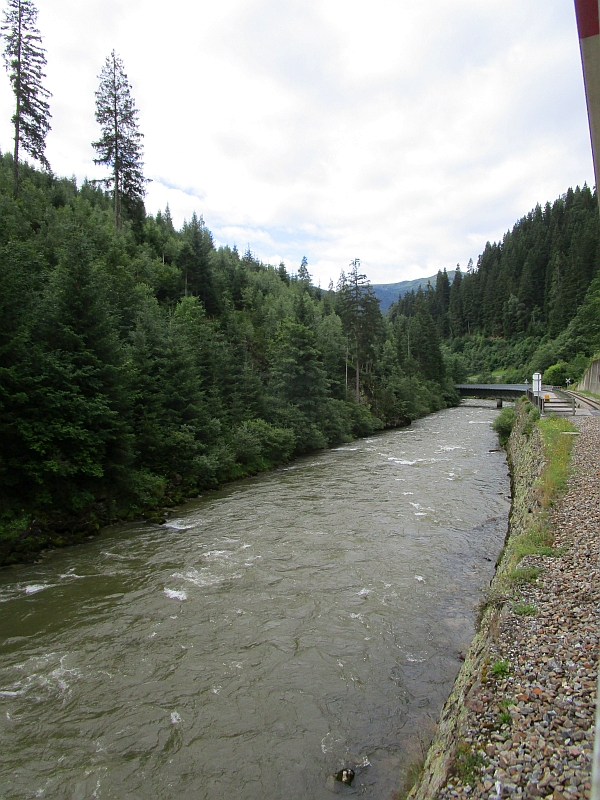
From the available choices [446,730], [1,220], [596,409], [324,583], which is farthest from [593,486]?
[1,220]

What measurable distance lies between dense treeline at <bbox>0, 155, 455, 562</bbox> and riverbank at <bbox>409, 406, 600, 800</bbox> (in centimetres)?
1231

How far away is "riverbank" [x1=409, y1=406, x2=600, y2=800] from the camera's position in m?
3.78

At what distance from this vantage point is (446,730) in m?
5.32

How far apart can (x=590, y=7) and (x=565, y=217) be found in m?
142

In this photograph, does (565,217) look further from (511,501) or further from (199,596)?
(199,596)

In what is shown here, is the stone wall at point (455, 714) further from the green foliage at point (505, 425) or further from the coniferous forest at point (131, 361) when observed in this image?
the green foliage at point (505, 425)

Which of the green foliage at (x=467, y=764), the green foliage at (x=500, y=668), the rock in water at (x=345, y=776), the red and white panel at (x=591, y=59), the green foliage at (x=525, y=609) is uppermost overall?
the red and white panel at (x=591, y=59)

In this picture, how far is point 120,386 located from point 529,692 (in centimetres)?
1542

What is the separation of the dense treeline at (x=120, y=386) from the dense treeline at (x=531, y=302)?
41867mm

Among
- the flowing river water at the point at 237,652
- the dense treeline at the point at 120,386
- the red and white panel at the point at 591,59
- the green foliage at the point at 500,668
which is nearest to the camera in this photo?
the red and white panel at the point at 591,59

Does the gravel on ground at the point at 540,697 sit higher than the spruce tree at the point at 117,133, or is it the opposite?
the spruce tree at the point at 117,133

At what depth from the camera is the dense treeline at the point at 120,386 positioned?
44.9 feet

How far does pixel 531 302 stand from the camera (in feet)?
351

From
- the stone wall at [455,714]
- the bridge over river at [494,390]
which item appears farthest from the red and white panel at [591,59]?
the bridge over river at [494,390]
